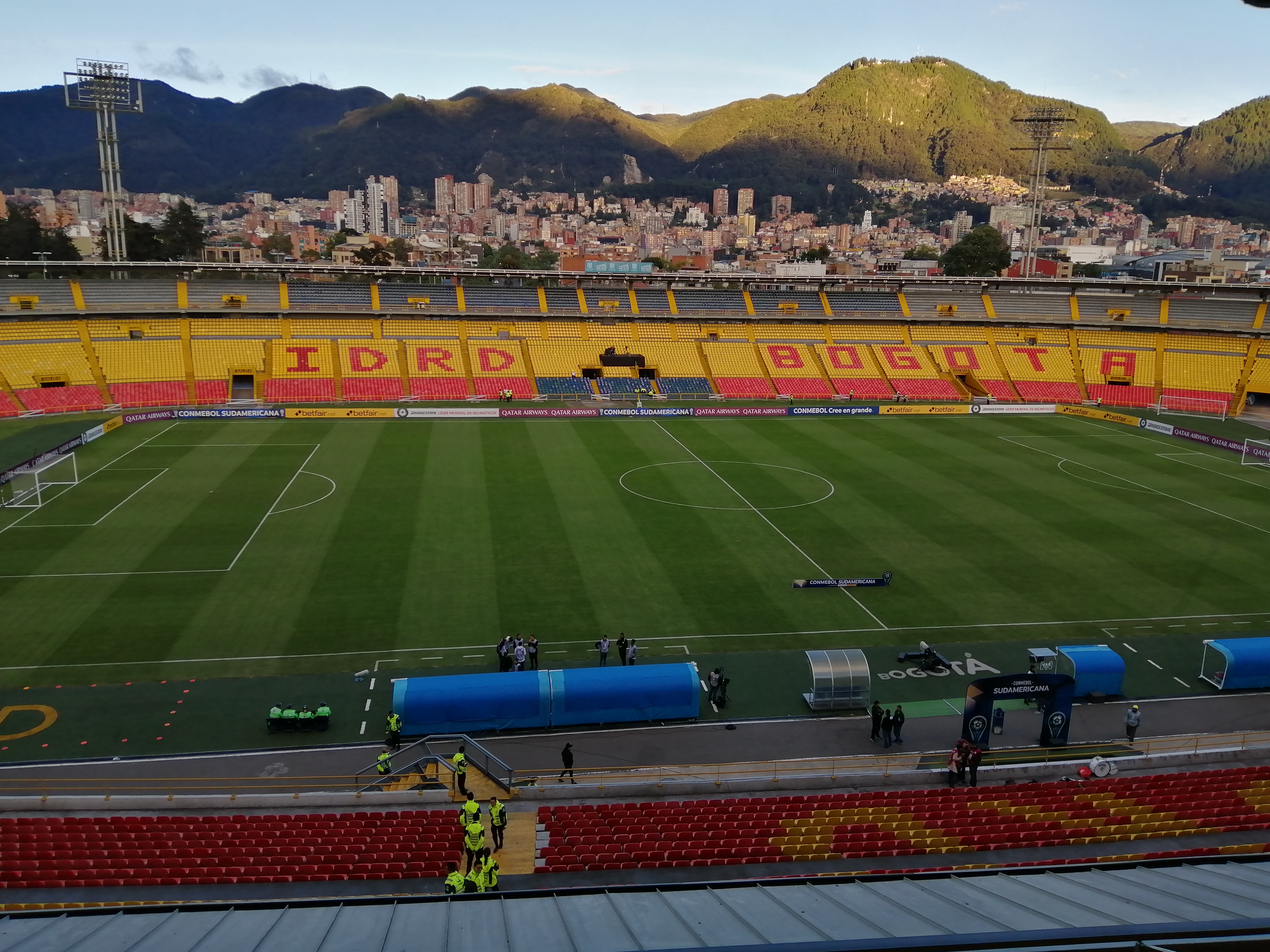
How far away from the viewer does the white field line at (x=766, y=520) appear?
28156mm

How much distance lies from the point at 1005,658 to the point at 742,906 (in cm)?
1742

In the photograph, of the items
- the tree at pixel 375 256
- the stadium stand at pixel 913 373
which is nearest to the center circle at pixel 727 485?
the stadium stand at pixel 913 373

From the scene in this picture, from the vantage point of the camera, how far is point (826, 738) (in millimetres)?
20609

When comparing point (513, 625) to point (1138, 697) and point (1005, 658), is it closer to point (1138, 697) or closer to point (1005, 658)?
point (1005, 658)

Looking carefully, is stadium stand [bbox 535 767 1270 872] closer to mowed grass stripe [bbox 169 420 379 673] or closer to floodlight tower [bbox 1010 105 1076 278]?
mowed grass stripe [bbox 169 420 379 673]

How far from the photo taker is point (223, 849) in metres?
14.2

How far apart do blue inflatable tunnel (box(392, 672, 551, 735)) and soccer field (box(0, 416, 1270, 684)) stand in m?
3.38

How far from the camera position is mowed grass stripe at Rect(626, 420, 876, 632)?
27.4m

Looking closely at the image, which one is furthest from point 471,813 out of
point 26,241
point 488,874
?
point 26,241

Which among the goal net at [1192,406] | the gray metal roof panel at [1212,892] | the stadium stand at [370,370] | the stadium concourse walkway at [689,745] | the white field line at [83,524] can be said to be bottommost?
the stadium concourse walkway at [689,745]

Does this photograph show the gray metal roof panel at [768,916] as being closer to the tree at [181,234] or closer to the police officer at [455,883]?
the police officer at [455,883]

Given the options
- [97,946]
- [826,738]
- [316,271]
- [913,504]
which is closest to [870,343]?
[913,504]

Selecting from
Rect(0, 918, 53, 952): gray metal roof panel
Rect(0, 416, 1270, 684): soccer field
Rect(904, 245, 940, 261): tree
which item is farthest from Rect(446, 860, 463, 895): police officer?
Rect(904, 245, 940, 261): tree

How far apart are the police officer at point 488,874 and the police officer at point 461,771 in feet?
11.8
